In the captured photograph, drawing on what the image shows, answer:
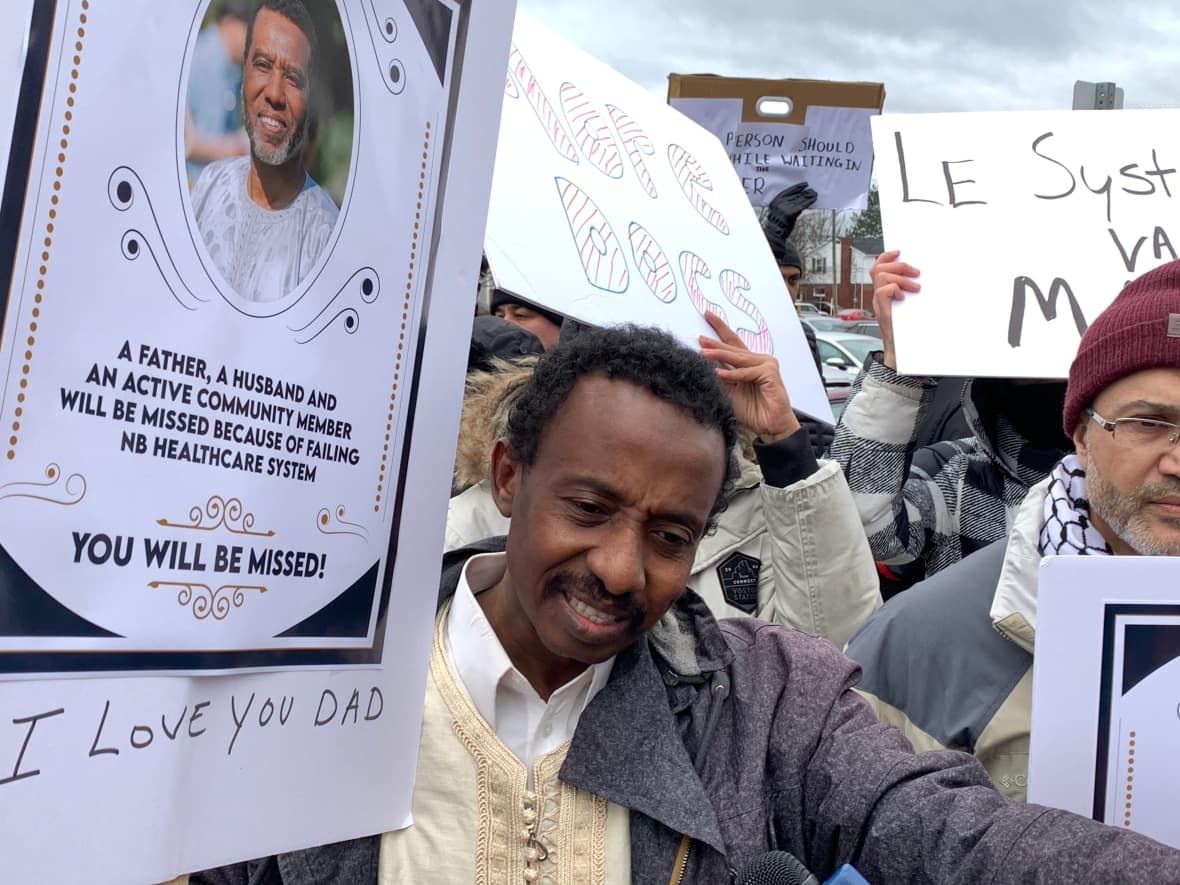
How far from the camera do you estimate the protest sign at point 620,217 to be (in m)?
2.65

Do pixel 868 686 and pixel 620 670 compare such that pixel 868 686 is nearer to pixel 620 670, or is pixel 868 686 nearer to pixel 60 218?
pixel 620 670

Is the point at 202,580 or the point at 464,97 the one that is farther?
the point at 464,97

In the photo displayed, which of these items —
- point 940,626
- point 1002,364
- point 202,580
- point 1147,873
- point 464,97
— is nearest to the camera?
point 202,580

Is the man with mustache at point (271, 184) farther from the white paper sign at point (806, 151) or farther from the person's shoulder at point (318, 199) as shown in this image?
the white paper sign at point (806, 151)

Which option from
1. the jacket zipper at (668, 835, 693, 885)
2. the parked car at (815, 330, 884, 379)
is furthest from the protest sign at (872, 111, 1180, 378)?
the parked car at (815, 330, 884, 379)

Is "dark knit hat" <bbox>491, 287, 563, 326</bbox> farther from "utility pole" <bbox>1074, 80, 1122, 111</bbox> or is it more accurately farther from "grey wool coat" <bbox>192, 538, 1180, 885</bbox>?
"grey wool coat" <bbox>192, 538, 1180, 885</bbox>

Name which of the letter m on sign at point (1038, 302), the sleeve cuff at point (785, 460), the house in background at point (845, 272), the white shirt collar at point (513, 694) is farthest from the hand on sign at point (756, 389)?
the house in background at point (845, 272)

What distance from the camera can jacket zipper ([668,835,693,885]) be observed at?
1626 mm

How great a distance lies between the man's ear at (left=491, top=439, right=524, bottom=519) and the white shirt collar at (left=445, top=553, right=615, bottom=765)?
186 millimetres

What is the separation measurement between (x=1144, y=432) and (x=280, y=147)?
1.44 meters

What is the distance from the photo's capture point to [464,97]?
1552 mm

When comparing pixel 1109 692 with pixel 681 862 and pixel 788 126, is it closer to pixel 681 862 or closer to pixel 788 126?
pixel 681 862

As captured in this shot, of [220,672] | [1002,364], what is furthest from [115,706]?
[1002,364]

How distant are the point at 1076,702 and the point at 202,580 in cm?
105
